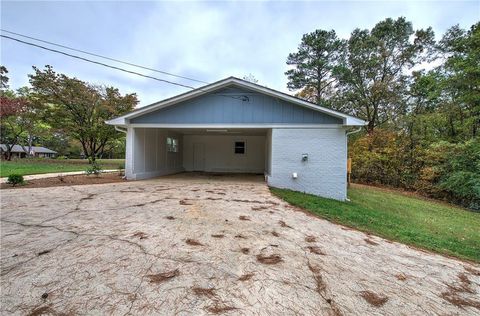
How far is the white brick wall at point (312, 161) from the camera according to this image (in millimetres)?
8250

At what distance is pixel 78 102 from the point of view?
16.2 meters

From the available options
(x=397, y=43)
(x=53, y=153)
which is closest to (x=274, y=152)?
(x=397, y=43)

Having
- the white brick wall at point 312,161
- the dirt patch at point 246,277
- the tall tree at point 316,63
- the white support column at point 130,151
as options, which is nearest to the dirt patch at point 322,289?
the dirt patch at point 246,277

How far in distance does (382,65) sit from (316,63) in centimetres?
467

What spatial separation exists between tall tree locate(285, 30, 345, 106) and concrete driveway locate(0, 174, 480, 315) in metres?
16.4

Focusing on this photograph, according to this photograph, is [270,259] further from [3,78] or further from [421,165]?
[3,78]

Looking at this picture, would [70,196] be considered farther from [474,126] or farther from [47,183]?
[474,126]

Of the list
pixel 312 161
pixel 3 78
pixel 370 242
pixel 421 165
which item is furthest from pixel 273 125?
pixel 3 78

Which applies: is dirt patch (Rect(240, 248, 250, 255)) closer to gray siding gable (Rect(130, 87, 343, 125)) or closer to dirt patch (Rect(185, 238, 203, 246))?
dirt patch (Rect(185, 238, 203, 246))

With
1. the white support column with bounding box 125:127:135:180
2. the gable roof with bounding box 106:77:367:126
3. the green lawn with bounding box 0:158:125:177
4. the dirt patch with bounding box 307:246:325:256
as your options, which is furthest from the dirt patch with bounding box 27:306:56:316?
the green lawn with bounding box 0:158:125:177

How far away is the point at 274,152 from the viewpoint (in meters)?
8.52

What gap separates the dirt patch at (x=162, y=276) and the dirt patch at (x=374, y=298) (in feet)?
6.08

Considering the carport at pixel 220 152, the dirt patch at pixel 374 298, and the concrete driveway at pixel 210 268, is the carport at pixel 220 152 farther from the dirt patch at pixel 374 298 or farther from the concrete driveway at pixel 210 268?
the dirt patch at pixel 374 298

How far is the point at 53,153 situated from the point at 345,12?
54.3 m
